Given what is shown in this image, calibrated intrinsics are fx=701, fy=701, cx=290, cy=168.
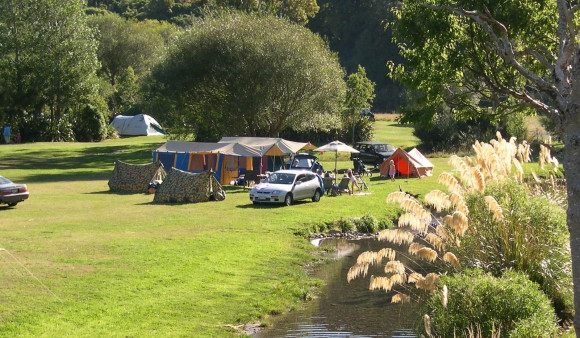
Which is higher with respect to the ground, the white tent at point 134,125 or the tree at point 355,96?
the tree at point 355,96

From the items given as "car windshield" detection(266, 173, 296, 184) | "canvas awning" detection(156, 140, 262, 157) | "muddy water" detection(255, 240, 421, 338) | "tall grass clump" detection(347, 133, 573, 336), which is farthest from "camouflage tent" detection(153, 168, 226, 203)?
"tall grass clump" detection(347, 133, 573, 336)

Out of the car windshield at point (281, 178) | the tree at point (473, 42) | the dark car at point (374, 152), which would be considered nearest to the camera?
the tree at point (473, 42)

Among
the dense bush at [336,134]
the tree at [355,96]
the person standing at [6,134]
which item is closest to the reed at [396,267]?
the dense bush at [336,134]

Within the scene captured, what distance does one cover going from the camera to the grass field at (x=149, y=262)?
13.2 m

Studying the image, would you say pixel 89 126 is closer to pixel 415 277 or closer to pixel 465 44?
pixel 465 44

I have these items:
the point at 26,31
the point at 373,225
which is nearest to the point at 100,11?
the point at 26,31

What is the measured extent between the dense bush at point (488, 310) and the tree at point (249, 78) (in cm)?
3542

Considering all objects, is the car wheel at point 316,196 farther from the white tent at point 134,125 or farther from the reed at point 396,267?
the white tent at point 134,125

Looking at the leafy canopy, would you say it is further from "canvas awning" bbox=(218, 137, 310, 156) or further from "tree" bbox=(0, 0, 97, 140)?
"tree" bbox=(0, 0, 97, 140)

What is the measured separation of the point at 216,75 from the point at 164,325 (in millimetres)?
35230

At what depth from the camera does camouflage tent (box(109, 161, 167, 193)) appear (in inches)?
1332

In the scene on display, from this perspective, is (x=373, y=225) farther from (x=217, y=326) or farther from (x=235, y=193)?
(x=217, y=326)

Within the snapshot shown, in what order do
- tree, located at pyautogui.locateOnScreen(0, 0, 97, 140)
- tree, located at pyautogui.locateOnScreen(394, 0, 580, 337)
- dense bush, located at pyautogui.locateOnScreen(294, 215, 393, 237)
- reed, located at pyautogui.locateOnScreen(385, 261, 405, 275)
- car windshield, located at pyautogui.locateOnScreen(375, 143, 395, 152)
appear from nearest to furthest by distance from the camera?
reed, located at pyautogui.locateOnScreen(385, 261, 405, 275)
tree, located at pyautogui.locateOnScreen(394, 0, 580, 337)
dense bush, located at pyautogui.locateOnScreen(294, 215, 393, 237)
car windshield, located at pyautogui.locateOnScreen(375, 143, 395, 152)
tree, located at pyautogui.locateOnScreen(0, 0, 97, 140)

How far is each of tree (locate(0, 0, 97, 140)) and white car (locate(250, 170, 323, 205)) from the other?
32.9 meters
